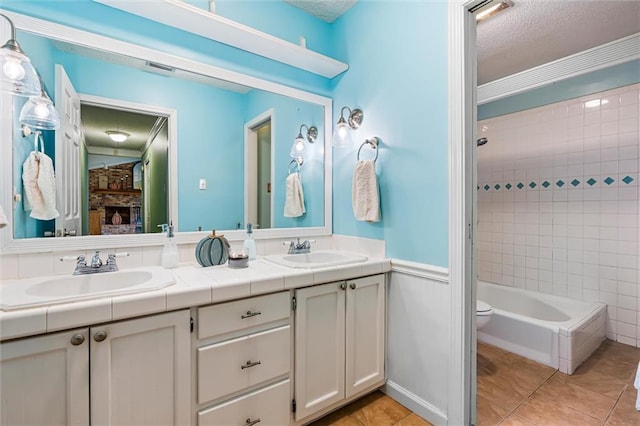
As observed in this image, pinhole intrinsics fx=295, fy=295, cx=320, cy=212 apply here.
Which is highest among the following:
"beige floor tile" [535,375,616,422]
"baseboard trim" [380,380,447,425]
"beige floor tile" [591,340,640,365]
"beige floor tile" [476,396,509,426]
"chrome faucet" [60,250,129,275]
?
"chrome faucet" [60,250,129,275]

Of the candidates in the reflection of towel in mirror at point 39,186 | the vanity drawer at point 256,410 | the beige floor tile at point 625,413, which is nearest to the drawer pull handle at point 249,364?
the vanity drawer at point 256,410

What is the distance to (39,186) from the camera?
1.30 metres

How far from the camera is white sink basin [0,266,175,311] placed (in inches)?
36.8

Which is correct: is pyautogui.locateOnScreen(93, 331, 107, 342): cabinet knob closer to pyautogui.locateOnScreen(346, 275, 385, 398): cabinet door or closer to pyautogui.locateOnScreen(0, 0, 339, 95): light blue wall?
pyautogui.locateOnScreen(346, 275, 385, 398): cabinet door

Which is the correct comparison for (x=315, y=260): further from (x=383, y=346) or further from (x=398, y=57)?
(x=398, y=57)

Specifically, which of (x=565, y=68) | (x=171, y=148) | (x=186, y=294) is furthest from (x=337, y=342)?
(x=565, y=68)

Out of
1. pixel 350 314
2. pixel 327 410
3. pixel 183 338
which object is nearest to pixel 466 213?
pixel 350 314

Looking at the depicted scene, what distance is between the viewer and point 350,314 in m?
1.63

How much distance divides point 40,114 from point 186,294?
102 centimetres

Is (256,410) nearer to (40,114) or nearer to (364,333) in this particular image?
(364,333)

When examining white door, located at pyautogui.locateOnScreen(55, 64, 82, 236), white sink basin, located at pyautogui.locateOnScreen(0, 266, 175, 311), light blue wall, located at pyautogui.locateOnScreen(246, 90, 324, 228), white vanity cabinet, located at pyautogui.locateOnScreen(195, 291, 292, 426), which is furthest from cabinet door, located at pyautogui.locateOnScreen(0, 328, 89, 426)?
light blue wall, located at pyautogui.locateOnScreen(246, 90, 324, 228)

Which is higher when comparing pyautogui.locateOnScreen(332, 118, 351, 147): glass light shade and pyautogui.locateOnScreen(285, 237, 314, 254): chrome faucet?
pyautogui.locateOnScreen(332, 118, 351, 147): glass light shade

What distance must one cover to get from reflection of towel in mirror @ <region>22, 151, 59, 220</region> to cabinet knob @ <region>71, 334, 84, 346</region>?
0.68 meters

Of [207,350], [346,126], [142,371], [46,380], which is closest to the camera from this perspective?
[46,380]
